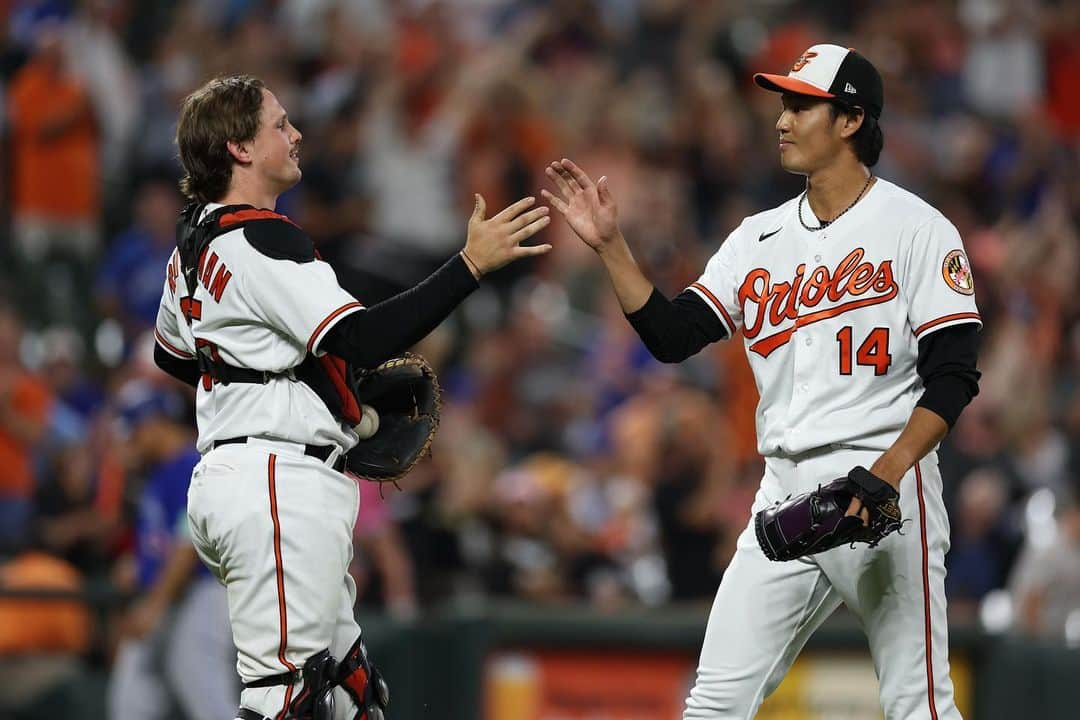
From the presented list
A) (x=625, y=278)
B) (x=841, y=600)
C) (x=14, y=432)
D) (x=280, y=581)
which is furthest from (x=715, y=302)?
(x=14, y=432)

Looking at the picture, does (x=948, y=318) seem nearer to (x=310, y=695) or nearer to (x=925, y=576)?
(x=925, y=576)

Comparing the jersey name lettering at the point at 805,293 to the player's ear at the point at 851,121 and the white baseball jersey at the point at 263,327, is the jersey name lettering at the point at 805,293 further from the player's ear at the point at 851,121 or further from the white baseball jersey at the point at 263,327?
the white baseball jersey at the point at 263,327

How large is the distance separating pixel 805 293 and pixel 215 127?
5.21 feet

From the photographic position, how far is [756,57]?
1206cm

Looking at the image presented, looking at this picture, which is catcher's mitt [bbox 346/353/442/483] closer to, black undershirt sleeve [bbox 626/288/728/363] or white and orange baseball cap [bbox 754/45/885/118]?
black undershirt sleeve [bbox 626/288/728/363]

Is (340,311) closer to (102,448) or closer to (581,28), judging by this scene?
(102,448)

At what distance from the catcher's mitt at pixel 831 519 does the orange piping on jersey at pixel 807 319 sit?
45 cm

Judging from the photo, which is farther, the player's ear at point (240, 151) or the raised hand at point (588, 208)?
the raised hand at point (588, 208)

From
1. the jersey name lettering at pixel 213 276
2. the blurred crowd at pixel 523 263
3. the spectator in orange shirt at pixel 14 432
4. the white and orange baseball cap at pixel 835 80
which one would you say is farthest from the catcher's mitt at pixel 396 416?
the spectator in orange shirt at pixel 14 432

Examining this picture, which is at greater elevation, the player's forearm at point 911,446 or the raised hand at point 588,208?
the raised hand at point 588,208

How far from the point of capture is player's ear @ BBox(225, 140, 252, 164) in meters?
4.47

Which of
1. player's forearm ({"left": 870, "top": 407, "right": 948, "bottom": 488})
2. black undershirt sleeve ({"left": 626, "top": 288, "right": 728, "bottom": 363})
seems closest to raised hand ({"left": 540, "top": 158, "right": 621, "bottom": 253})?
black undershirt sleeve ({"left": 626, "top": 288, "right": 728, "bottom": 363})

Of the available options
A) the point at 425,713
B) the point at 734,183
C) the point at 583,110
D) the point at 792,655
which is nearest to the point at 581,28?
the point at 583,110

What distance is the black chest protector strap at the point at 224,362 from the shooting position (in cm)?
442
